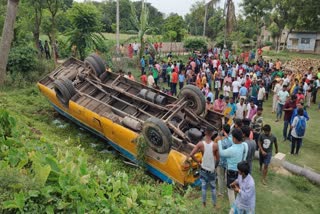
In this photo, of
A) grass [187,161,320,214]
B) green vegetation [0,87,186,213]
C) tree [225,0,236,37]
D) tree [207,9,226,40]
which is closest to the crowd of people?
grass [187,161,320,214]

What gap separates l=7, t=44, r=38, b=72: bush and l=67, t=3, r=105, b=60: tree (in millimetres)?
2934

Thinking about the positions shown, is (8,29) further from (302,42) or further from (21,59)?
(302,42)

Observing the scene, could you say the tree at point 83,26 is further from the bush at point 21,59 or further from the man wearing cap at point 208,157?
the man wearing cap at point 208,157

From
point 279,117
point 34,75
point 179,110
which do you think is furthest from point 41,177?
point 34,75

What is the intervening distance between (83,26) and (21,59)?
408 centimetres

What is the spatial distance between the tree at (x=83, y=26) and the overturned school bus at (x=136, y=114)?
5.29 m

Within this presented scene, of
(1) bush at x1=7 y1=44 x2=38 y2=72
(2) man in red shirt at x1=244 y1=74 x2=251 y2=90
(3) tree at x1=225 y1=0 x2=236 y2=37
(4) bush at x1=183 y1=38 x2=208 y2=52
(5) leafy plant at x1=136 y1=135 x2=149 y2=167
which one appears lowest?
(5) leafy plant at x1=136 y1=135 x2=149 y2=167

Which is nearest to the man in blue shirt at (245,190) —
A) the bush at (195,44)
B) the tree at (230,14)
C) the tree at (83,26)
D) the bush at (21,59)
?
the bush at (21,59)

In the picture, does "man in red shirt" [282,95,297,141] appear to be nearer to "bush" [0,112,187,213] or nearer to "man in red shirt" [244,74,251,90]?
"man in red shirt" [244,74,251,90]

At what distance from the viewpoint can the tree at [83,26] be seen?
1603 centimetres

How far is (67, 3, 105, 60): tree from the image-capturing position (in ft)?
52.6

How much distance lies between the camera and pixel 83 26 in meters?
16.4

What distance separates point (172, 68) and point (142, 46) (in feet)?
12.9

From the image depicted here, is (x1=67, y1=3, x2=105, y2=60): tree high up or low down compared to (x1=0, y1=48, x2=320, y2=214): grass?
up
